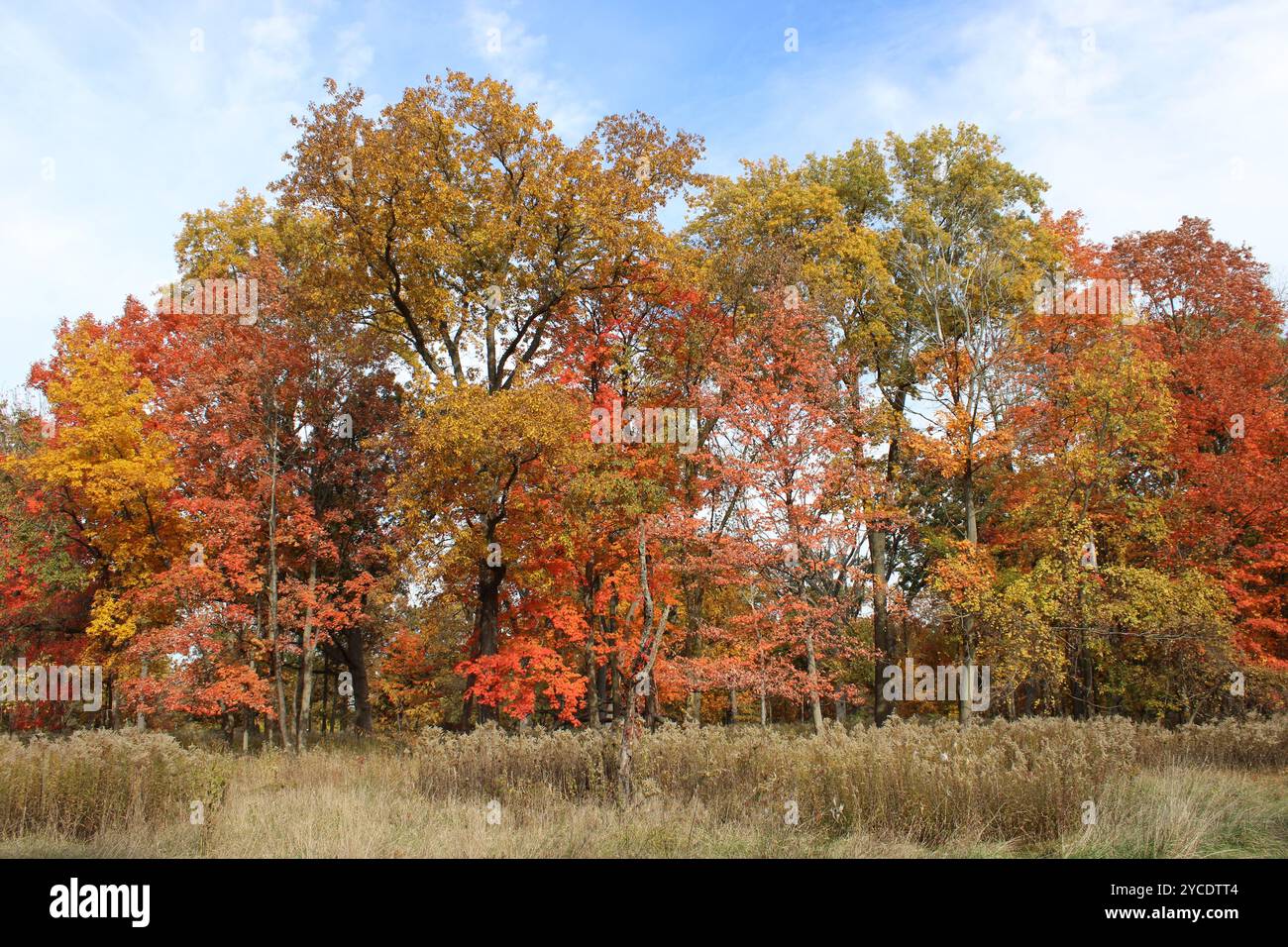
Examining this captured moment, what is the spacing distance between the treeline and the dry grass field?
17.9 feet

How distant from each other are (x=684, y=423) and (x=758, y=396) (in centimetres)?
263

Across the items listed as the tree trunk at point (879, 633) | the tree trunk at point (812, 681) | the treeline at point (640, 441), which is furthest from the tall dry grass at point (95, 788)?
the tree trunk at point (879, 633)

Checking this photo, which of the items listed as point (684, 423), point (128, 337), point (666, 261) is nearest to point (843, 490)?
point (684, 423)

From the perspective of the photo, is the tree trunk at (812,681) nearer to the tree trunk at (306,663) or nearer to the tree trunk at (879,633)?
the tree trunk at (879,633)

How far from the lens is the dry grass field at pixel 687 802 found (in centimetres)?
828

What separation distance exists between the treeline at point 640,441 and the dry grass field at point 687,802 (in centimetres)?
546

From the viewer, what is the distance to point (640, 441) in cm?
2080

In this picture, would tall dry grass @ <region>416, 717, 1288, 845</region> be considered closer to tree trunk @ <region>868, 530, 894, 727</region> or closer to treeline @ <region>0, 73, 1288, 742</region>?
treeline @ <region>0, 73, 1288, 742</region>

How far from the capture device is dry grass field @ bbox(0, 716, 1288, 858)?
8281 millimetres

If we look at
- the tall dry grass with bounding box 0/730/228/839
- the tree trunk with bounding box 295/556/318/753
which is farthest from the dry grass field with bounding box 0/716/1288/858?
the tree trunk with bounding box 295/556/318/753

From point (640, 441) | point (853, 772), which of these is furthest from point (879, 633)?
point (853, 772)

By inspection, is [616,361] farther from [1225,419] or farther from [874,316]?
[1225,419]

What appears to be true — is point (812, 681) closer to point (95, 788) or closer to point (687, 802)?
point (687, 802)
